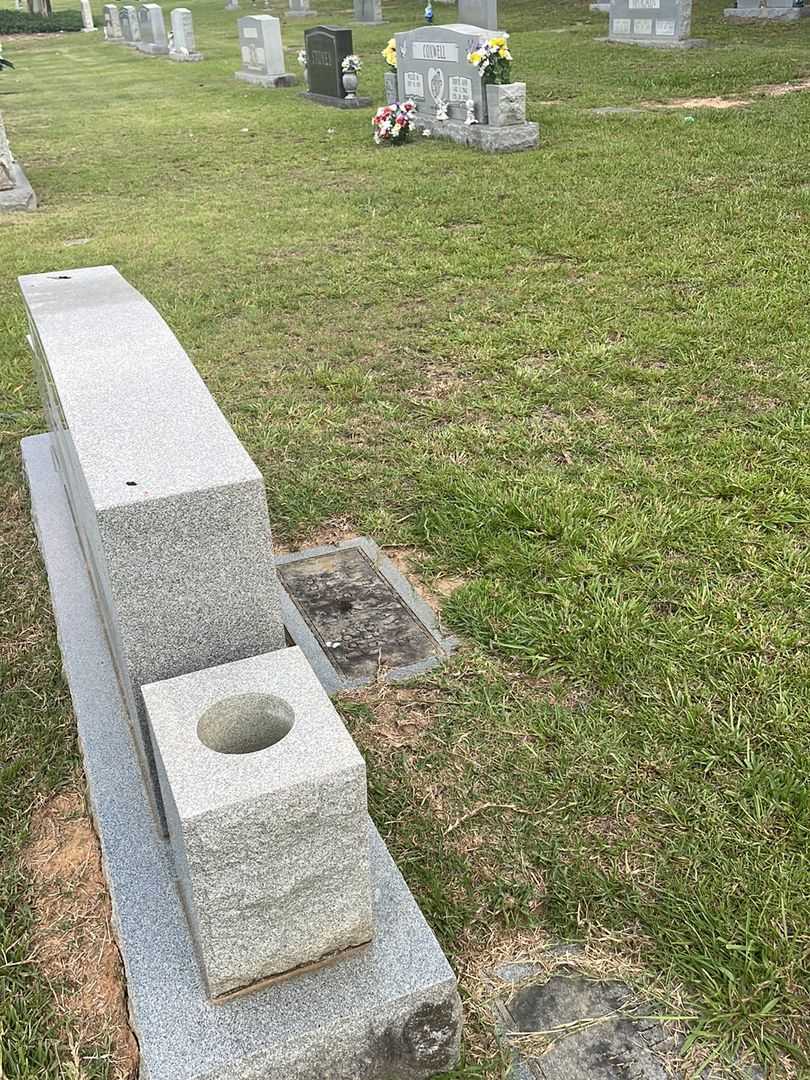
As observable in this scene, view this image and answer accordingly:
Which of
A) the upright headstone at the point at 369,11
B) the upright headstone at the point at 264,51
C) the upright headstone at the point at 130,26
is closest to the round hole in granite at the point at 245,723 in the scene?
the upright headstone at the point at 264,51

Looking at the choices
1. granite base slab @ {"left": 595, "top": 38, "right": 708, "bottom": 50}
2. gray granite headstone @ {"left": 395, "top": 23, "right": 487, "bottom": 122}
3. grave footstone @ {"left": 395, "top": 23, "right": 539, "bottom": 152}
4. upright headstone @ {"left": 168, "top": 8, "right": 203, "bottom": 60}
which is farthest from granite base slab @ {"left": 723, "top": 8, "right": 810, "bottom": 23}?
upright headstone @ {"left": 168, "top": 8, "right": 203, "bottom": 60}

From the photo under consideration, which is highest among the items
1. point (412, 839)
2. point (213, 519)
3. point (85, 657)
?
Answer: point (213, 519)

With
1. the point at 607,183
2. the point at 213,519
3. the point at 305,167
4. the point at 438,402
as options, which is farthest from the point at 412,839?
the point at 305,167

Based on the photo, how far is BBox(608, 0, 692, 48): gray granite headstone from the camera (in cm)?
1534

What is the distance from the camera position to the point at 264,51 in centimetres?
1675

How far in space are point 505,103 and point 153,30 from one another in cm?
1737

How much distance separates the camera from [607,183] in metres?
8.71

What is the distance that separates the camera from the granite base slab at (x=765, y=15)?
17156 mm

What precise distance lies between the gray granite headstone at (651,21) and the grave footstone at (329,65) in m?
5.14

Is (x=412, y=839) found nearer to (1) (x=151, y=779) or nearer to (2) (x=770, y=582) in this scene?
(1) (x=151, y=779)

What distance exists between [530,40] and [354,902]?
1973cm

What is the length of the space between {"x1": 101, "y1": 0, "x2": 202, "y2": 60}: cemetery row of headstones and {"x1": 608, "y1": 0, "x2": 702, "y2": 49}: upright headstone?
10062 millimetres

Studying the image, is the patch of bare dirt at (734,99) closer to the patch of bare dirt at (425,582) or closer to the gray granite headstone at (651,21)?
the gray granite headstone at (651,21)

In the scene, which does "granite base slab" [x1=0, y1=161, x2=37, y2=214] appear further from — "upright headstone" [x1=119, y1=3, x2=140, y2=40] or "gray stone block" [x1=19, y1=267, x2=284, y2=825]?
"upright headstone" [x1=119, y1=3, x2=140, y2=40]
